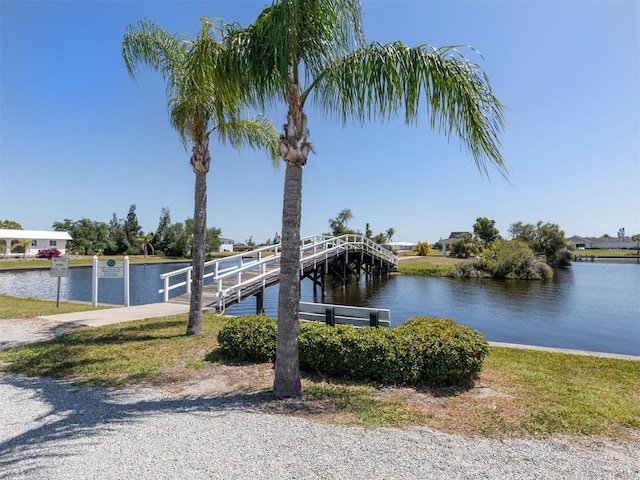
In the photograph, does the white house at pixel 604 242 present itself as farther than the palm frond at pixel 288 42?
Yes

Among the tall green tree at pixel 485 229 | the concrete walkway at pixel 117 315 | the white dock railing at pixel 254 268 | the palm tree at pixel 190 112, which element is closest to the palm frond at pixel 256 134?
the palm tree at pixel 190 112

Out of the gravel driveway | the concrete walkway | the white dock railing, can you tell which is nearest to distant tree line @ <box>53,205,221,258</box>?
the white dock railing

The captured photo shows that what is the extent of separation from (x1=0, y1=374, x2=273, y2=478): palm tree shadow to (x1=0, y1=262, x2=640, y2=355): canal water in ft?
33.6

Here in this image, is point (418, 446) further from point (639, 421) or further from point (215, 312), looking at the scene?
point (215, 312)

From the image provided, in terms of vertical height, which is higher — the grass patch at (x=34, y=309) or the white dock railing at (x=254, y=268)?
the white dock railing at (x=254, y=268)

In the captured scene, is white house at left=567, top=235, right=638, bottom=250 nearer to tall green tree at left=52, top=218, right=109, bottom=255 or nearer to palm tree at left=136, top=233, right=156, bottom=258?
palm tree at left=136, top=233, right=156, bottom=258

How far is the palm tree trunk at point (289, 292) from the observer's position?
4.68 m

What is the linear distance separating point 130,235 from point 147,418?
7189 cm

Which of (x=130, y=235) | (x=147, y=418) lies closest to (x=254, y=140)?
(x=147, y=418)

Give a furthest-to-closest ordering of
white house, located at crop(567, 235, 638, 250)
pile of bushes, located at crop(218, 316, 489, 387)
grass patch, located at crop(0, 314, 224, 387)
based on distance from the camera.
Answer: white house, located at crop(567, 235, 638, 250) → grass patch, located at crop(0, 314, 224, 387) → pile of bushes, located at crop(218, 316, 489, 387)

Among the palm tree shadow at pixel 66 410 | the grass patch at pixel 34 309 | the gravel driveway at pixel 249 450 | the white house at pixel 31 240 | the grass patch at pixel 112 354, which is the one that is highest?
the white house at pixel 31 240

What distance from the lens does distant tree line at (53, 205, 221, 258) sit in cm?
6444

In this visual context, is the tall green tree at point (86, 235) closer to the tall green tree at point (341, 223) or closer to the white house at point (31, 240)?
the white house at point (31, 240)

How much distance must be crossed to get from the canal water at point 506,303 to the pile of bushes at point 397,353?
25.8 feet
